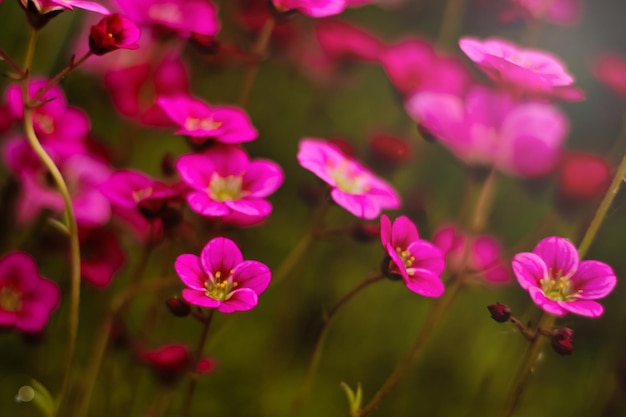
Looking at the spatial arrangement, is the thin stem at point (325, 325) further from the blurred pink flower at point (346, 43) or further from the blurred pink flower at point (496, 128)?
the blurred pink flower at point (346, 43)

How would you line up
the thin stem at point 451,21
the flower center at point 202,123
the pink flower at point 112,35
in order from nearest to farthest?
the pink flower at point 112,35
the flower center at point 202,123
the thin stem at point 451,21

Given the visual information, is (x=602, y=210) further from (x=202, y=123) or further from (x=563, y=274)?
(x=202, y=123)

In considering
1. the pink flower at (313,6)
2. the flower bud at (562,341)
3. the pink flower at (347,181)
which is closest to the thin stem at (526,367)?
the flower bud at (562,341)

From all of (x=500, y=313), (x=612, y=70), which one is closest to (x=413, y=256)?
(x=500, y=313)

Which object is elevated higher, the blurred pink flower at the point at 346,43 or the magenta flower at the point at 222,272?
the blurred pink flower at the point at 346,43

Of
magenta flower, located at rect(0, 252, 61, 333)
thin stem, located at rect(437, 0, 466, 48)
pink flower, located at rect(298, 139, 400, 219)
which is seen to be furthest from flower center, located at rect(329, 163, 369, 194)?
thin stem, located at rect(437, 0, 466, 48)

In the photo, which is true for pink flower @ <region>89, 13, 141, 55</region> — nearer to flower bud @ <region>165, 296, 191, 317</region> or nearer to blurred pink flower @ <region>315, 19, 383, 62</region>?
flower bud @ <region>165, 296, 191, 317</region>

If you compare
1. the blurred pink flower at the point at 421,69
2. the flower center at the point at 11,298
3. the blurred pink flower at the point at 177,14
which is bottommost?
the flower center at the point at 11,298
